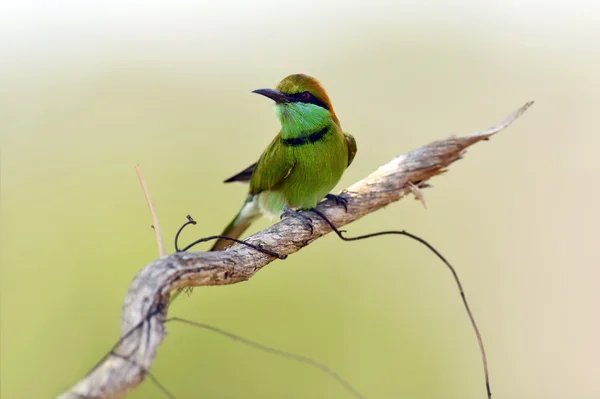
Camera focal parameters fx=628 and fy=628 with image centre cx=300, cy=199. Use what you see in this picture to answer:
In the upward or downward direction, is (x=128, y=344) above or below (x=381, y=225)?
above

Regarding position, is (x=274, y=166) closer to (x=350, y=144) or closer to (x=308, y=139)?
(x=308, y=139)

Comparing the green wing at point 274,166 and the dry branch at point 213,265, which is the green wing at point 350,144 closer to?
the green wing at point 274,166

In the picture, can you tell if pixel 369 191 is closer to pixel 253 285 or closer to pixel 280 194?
pixel 280 194

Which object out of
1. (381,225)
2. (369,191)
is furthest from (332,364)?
(369,191)

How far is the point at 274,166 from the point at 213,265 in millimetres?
1170

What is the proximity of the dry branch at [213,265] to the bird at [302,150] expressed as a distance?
11.5 inches

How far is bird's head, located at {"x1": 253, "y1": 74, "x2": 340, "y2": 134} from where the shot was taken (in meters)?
2.32

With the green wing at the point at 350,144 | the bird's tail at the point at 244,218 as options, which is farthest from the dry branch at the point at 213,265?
the bird's tail at the point at 244,218

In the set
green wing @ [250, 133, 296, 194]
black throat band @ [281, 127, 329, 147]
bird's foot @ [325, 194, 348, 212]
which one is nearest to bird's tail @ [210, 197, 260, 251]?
green wing @ [250, 133, 296, 194]

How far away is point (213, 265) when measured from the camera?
4.36 feet

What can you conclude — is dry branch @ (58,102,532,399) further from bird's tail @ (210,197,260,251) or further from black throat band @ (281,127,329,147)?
bird's tail @ (210,197,260,251)

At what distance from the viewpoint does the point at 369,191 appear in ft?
6.18

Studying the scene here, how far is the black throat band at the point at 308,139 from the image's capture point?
7.83 ft

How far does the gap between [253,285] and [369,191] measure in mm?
1813
